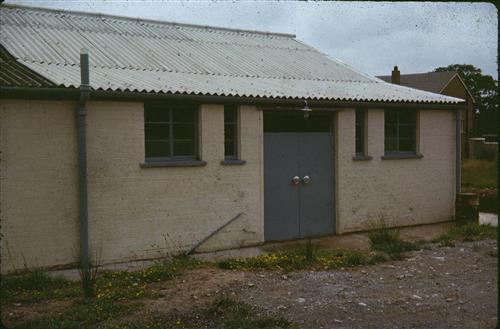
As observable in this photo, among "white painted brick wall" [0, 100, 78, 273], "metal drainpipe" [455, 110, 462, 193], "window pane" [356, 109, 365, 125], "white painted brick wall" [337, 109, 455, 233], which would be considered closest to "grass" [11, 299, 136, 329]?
"white painted brick wall" [0, 100, 78, 273]

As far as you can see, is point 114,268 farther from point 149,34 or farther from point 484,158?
point 484,158

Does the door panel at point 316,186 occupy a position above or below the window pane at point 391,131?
below

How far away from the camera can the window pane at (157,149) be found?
10250 millimetres

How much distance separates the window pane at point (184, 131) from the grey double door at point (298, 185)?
5.40 ft

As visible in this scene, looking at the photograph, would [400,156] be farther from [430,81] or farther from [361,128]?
[430,81]

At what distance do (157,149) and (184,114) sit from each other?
88 centimetres

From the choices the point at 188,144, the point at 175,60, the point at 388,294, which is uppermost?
the point at 175,60

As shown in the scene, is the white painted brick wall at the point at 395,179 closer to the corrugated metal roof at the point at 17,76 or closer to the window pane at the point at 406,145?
the window pane at the point at 406,145

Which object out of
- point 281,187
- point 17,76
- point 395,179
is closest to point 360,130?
point 395,179

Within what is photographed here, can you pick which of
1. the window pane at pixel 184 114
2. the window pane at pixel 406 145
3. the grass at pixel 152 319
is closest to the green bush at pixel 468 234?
the window pane at pixel 406 145

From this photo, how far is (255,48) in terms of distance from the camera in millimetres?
15117

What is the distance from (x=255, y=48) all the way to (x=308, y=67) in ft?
5.29

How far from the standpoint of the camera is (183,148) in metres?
10.6

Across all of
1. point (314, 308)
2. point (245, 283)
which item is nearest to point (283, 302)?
point (314, 308)
